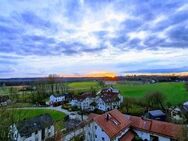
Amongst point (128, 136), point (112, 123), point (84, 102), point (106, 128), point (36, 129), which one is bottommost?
point (128, 136)

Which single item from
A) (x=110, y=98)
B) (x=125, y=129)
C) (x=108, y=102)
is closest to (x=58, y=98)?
(x=110, y=98)

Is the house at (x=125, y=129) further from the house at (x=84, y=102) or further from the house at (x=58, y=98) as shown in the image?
the house at (x=58, y=98)

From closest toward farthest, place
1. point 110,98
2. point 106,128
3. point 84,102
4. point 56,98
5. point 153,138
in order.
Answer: point 106,128, point 153,138, point 110,98, point 84,102, point 56,98

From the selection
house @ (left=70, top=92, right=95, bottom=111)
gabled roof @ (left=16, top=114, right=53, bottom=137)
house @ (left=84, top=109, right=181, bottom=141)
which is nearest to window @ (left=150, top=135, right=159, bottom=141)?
house @ (left=84, top=109, right=181, bottom=141)

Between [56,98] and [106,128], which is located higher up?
[106,128]

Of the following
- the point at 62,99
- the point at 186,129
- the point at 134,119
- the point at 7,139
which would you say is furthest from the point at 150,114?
the point at 62,99

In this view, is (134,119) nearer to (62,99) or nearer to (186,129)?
(186,129)

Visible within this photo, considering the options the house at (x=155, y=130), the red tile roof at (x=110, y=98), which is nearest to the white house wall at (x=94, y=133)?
the house at (x=155, y=130)

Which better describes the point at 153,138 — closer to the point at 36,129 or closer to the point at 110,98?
the point at 36,129
